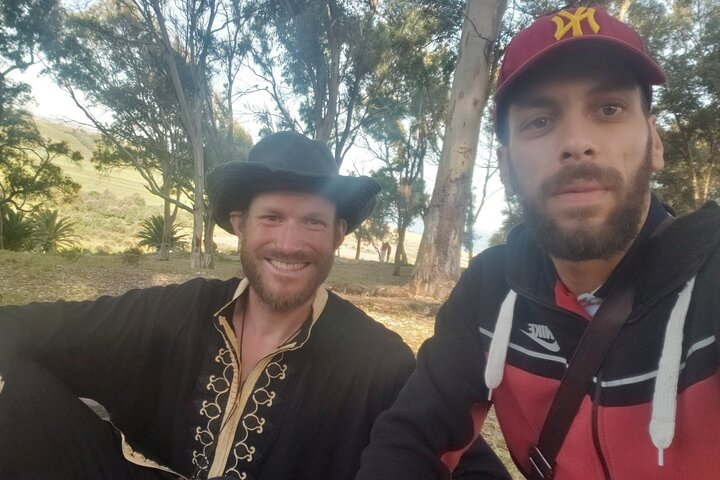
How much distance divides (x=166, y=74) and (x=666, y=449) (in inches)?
570

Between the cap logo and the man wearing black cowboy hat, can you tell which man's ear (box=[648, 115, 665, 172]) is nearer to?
the cap logo

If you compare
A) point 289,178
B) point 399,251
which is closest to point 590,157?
point 289,178

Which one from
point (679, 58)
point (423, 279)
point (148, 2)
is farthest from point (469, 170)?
point (679, 58)

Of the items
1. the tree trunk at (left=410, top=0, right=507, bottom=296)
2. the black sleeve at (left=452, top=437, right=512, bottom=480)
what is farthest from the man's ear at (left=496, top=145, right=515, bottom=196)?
the tree trunk at (left=410, top=0, right=507, bottom=296)

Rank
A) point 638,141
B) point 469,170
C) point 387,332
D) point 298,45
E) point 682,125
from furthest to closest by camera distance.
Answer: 1. point 682,125
2. point 298,45
3. point 469,170
4. point 387,332
5. point 638,141

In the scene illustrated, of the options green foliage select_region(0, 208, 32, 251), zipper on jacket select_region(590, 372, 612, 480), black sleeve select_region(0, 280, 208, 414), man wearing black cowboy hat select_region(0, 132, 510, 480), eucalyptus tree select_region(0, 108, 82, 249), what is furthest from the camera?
eucalyptus tree select_region(0, 108, 82, 249)

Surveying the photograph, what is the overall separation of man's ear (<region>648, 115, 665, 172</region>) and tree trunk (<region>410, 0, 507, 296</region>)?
17.9ft

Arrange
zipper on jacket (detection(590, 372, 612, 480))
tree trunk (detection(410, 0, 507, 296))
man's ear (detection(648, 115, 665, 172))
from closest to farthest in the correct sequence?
zipper on jacket (detection(590, 372, 612, 480)) < man's ear (detection(648, 115, 665, 172)) < tree trunk (detection(410, 0, 507, 296))

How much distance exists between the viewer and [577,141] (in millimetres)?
1105

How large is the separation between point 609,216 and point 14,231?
17.4 metres

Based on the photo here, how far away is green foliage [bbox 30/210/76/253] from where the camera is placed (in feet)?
45.1

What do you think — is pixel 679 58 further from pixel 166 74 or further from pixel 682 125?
pixel 166 74

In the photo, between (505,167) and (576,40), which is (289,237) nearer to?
(505,167)

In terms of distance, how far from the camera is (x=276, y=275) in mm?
1890
